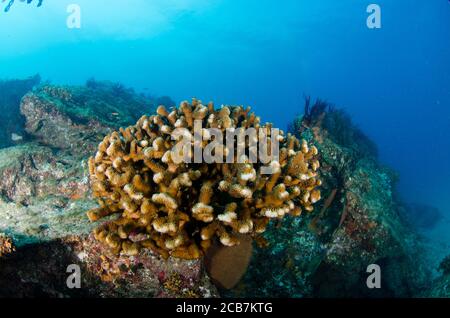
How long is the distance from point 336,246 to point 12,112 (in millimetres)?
13729

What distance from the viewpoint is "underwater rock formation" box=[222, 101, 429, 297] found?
4.81m

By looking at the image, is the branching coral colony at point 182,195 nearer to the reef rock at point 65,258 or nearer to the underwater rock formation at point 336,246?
the reef rock at point 65,258

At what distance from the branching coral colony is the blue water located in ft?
110

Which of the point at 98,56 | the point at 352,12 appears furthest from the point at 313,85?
the point at 98,56

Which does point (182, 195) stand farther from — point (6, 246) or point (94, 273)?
point (6, 246)

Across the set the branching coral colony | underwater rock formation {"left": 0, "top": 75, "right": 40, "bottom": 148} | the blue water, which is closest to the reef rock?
the branching coral colony

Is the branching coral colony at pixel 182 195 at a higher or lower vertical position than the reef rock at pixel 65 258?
higher

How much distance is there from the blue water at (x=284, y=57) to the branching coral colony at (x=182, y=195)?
110ft

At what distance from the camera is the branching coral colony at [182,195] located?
9.99 ft

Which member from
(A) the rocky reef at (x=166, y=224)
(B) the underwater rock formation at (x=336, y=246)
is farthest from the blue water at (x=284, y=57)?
(A) the rocky reef at (x=166, y=224)

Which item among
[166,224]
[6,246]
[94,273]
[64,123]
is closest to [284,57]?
[64,123]

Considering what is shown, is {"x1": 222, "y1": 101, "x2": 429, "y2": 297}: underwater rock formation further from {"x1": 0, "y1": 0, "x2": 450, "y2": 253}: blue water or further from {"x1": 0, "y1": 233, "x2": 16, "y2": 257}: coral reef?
{"x1": 0, "y1": 0, "x2": 450, "y2": 253}: blue water

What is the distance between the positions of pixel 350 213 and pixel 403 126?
86.8m
